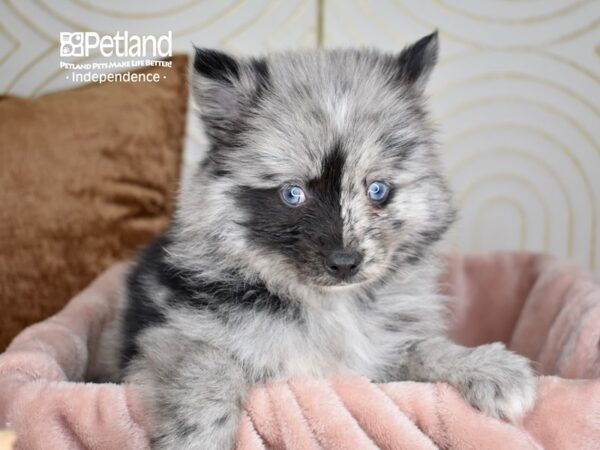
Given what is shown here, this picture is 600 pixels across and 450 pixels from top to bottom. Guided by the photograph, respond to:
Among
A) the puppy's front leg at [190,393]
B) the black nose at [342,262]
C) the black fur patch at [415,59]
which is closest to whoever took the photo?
the puppy's front leg at [190,393]

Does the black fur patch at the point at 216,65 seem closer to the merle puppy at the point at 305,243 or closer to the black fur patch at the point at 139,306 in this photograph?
the merle puppy at the point at 305,243

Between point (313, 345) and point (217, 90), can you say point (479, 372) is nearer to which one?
point (313, 345)

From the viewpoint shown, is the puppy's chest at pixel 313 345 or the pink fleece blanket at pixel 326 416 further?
the puppy's chest at pixel 313 345

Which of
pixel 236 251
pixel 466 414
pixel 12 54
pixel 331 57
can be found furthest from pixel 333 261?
pixel 12 54

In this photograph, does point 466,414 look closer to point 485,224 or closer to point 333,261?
point 333,261

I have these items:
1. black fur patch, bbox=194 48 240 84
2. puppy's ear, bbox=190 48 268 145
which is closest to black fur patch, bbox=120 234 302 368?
puppy's ear, bbox=190 48 268 145

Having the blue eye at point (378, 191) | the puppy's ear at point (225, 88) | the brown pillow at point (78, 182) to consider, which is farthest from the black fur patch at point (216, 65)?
the brown pillow at point (78, 182)
